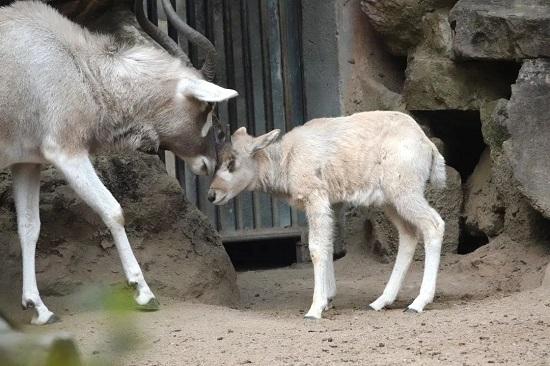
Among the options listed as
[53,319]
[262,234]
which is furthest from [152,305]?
[262,234]

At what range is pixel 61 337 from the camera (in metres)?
0.75

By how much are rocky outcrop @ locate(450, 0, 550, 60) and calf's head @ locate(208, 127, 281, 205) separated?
6.79 ft

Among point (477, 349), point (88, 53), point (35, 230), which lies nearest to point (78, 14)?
point (88, 53)

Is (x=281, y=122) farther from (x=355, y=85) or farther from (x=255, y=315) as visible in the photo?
(x=255, y=315)

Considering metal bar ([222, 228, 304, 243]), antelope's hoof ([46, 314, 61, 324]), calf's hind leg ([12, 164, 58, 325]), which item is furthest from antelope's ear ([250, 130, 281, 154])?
metal bar ([222, 228, 304, 243])

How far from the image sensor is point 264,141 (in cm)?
594

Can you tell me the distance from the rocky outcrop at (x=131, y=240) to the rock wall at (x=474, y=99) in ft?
6.87

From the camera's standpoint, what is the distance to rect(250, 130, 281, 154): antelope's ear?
591 centimetres

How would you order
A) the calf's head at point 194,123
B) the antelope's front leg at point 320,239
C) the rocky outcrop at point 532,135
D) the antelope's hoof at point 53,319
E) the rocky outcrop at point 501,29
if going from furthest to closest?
the rocky outcrop at point 501,29
the rocky outcrop at point 532,135
the calf's head at point 194,123
the antelope's front leg at point 320,239
the antelope's hoof at point 53,319

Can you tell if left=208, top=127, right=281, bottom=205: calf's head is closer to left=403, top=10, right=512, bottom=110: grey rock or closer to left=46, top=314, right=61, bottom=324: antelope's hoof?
left=46, top=314, right=61, bottom=324: antelope's hoof

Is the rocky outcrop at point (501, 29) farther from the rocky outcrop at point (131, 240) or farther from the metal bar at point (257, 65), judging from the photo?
the rocky outcrop at point (131, 240)

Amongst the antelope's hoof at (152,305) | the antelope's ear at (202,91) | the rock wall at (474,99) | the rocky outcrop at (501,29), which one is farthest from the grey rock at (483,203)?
the antelope's hoof at (152,305)

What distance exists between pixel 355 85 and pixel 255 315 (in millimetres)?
3311

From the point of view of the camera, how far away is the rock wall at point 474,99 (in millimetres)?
6434
